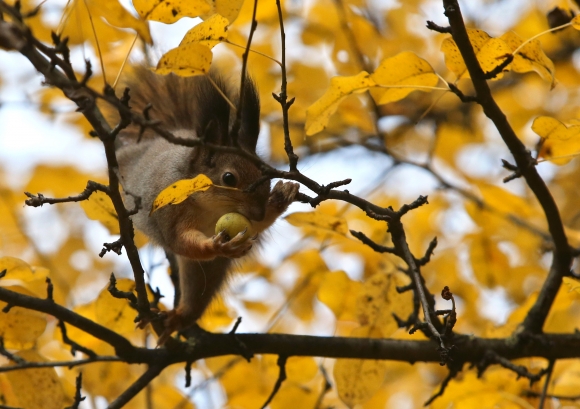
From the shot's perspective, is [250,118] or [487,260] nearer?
[250,118]

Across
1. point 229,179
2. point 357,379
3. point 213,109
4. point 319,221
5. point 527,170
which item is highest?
point 213,109

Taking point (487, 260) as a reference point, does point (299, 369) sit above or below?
below

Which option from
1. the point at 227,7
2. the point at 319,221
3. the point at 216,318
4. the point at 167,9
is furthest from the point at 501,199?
the point at 167,9

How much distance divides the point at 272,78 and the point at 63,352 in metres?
1.79

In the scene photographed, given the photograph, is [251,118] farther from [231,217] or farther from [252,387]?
[252,387]

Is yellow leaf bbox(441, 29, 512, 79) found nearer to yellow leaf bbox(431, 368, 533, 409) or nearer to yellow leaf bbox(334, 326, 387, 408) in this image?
yellow leaf bbox(334, 326, 387, 408)

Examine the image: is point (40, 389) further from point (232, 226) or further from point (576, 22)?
point (576, 22)

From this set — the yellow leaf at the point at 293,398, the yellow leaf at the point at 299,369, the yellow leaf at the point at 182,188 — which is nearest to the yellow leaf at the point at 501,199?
the yellow leaf at the point at 299,369

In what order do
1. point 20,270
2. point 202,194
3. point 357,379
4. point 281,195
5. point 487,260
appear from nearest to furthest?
point 20,270 → point 357,379 → point 281,195 → point 202,194 → point 487,260

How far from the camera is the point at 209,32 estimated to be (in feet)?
5.59

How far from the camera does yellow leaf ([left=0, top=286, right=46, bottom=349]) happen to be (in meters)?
2.19

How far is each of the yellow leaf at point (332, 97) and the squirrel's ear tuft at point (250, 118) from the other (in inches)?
30.8

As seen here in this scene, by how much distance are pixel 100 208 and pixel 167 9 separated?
0.96 meters

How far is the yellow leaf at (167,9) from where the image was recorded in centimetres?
167
